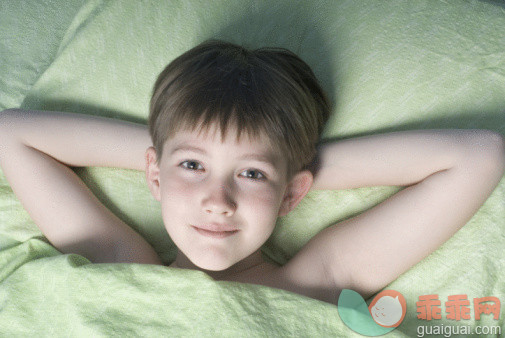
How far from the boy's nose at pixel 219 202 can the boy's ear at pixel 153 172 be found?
0.15 metres

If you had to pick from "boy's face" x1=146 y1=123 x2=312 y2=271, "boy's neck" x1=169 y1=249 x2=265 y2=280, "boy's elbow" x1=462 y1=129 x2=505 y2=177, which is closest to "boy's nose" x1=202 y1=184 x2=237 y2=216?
"boy's face" x1=146 y1=123 x2=312 y2=271

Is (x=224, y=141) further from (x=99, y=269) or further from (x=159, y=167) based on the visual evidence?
(x=99, y=269)

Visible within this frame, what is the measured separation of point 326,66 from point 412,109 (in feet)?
0.59

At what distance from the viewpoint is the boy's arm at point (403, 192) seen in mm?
899

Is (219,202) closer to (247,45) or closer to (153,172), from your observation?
(153,172)

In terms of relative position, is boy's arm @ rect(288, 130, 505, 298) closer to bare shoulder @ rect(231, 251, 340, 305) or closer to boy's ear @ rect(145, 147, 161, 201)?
bare shoulder @ rect(231, 251, 340, 305)

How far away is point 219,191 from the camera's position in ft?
2.79

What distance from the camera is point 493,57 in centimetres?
102

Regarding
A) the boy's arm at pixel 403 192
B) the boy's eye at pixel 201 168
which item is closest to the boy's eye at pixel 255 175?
the boy's eye at pixel 201 168

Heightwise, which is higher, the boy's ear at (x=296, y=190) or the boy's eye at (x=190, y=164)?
the boy's eye at (x=190, y=164)

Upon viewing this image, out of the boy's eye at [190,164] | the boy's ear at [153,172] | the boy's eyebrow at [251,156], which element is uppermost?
the boy's eyebrow at [251,156]

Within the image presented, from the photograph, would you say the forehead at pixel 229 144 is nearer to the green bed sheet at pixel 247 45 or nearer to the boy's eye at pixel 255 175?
the boy's eye at pixel 255 175

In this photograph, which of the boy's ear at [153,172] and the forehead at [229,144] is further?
the boy's ear at [153,172]

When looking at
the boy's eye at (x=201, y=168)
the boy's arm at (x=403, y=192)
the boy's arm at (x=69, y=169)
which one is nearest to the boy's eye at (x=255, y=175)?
the boy's eye at (x=201, y=168)
